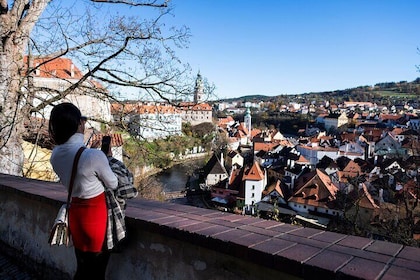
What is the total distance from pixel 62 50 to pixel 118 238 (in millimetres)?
5236

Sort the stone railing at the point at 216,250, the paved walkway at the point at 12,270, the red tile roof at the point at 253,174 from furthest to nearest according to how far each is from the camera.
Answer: the red tile roof at the point at 253,174
the paved walkway at the point at 12,270
the stone railing at the point at 216,250

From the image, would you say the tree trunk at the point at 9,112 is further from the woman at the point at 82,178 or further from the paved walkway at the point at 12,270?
the woman at the point at 82,178

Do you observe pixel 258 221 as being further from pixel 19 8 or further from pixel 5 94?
pixel 19 8

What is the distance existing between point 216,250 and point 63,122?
46.3 inches

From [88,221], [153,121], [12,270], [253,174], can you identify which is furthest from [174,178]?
[88,221]

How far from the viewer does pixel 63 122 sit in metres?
2.13

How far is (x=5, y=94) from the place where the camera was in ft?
18.8

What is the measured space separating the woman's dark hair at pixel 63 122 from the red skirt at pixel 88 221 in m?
0.39

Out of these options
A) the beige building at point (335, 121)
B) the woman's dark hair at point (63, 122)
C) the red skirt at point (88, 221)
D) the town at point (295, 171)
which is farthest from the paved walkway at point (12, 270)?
the beige building at point (335, 121)

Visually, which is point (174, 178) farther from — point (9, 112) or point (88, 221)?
point (88, 221)

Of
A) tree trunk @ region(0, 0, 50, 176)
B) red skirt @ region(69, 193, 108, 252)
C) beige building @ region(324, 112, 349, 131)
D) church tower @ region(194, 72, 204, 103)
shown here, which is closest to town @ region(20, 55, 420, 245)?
church tower @ region(194, 72, 204, 103)

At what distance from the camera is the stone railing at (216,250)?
5.23 ft

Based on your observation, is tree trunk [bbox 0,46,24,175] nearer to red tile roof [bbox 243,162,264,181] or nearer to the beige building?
red tile roof [bbox 243,162,264,181]

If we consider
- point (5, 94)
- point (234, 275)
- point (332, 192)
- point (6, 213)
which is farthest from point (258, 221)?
point (332, 192)
